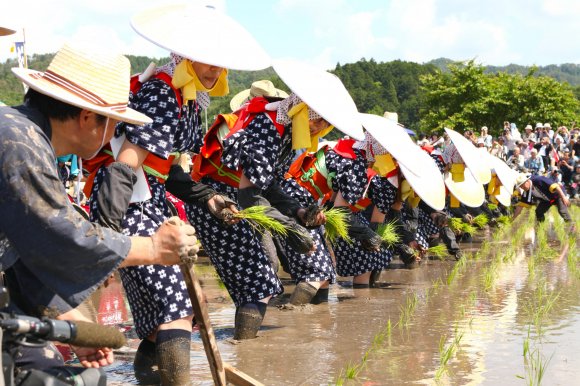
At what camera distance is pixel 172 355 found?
443 cm

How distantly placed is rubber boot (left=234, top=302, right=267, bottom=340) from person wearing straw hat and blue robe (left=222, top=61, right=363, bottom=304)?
47 cm

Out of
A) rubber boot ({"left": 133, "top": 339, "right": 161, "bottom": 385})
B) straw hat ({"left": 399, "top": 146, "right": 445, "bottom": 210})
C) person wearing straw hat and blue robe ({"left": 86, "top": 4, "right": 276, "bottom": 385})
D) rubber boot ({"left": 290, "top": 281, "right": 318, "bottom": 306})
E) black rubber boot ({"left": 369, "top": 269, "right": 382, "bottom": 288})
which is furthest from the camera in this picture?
black rubber boot ({"left": 369, "top": 269, "right": 382, "bottom": 288})

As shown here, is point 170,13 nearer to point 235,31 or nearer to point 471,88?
point 235,31

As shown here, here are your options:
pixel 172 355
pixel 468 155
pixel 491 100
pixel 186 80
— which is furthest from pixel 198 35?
pixel 491 100

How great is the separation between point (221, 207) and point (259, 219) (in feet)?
1.13

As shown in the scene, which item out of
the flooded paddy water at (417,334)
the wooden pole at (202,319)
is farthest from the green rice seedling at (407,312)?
the wooden pole at (202,319)

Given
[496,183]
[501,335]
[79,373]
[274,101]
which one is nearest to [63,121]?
[79,373]

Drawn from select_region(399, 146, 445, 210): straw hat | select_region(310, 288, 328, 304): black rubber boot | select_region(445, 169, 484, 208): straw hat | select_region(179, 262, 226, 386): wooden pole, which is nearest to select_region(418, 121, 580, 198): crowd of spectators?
select_region(445, 169, 484, 208): straw hat

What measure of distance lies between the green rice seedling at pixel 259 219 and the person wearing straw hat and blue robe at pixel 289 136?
8 centimetres

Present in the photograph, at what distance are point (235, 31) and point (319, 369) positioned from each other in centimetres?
196

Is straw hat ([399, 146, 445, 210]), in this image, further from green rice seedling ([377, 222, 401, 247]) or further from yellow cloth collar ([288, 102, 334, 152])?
yellow cloth collar ([288, 102, 334, 152])

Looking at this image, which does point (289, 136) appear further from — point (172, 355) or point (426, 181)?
point (426, 181)

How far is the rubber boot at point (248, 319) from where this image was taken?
576 cm

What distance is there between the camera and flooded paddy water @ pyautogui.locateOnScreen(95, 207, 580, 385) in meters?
5.13
